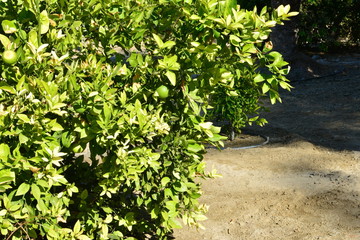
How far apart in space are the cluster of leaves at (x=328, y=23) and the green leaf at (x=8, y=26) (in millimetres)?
12846

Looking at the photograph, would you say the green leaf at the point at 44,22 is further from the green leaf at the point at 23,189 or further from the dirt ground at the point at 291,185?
the dirt ground at the point at 291,185

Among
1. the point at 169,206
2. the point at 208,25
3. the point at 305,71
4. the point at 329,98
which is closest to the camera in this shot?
the point at 208,25

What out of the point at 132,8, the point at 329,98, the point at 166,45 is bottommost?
the point at 329,98

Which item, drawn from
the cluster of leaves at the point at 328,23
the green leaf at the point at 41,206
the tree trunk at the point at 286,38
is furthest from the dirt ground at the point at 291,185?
the cluster of leaves at the point at 328,23

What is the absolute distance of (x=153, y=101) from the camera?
3.37 metres

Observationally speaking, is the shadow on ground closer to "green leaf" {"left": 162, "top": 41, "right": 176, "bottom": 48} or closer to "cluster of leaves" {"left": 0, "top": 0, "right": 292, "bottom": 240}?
"cluster of leaves" {"left": 0, "top": 0, "right": 292, "bottom": 240}

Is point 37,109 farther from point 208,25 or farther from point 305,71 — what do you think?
point 305,71

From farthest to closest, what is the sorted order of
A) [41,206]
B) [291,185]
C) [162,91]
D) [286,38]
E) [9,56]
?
[286,38], [291,185], [162,91], [41,206], [9,56]

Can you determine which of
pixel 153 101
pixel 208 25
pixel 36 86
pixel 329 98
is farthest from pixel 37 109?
pixel 329 98

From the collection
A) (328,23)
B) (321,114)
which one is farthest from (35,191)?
(328,23)

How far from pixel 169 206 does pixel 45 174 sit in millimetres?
962

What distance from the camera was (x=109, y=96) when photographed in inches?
120

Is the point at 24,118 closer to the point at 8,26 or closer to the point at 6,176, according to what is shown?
the point at 6,176

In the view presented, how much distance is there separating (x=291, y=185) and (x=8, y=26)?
3.72 m
